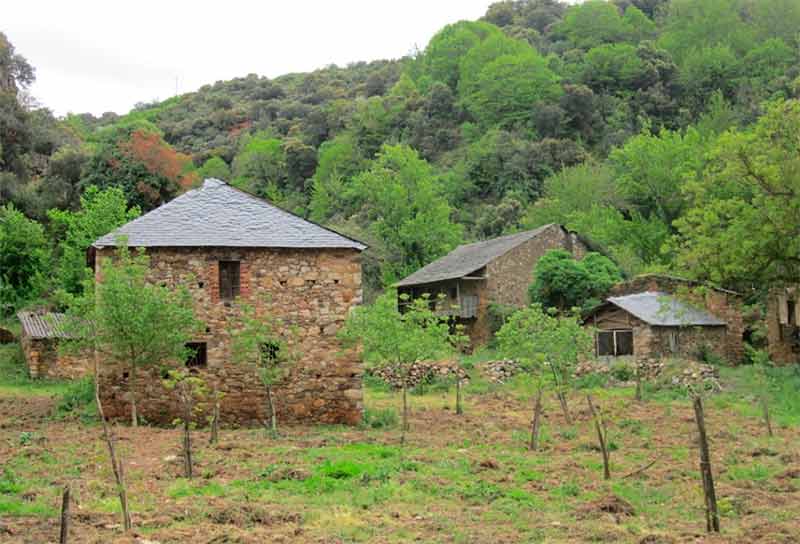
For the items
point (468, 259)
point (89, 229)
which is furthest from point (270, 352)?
point (468, 259)

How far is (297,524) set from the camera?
10.1m

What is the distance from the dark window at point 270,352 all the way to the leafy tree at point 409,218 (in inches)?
1236

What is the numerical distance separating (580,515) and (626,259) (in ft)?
113

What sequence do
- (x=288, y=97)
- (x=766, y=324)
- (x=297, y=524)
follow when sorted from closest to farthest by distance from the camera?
(x=297, y=524) < (x=766, y=324) < (x=288, y=97)

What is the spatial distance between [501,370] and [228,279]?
1341cm

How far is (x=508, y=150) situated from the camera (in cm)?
6488

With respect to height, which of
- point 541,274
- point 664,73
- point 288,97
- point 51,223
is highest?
point 288,97

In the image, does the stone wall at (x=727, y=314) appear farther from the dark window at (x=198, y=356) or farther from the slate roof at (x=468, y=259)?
the dark window at (x=198, y=356)

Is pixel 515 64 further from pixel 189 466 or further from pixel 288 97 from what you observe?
pixel 189 466

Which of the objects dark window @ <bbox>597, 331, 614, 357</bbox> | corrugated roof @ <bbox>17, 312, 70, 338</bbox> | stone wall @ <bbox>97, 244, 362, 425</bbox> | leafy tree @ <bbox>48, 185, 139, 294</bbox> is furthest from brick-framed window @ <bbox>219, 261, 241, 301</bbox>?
leafy tree @ <bbox>48, 185, 139, 294</bbox>

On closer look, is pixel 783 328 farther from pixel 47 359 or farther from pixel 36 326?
pixel 36 326

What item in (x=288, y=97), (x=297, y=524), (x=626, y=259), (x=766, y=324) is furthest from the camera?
(x=288, y=97)

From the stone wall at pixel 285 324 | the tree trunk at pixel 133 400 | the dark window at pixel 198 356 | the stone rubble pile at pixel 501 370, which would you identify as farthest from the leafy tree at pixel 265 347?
the stone rubble pile at pixel 501 370

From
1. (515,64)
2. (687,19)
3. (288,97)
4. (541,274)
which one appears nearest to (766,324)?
(541,274)
